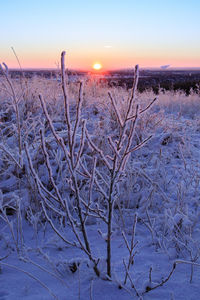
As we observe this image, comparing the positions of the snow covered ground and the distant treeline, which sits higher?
the distant treeline

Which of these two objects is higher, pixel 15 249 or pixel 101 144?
pixel 101 144

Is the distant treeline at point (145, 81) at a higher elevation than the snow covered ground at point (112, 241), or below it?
higher

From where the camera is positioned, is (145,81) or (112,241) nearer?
(112,241)

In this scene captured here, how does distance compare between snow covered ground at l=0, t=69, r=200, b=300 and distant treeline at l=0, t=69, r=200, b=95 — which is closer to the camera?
snow covered ground at l=0, t=69, r=200, b=300

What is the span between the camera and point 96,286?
1603 millimetres

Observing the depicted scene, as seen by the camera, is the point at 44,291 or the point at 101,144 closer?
the point at 44,291

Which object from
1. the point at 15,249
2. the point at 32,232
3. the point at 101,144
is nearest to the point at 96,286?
the point at 15,249

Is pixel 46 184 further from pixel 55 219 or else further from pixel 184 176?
pixel 184 176

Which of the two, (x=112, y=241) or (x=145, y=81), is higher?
(x=145, y=81)

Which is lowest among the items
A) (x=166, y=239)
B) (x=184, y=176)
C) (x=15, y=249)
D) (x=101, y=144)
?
(x=15, y=249)

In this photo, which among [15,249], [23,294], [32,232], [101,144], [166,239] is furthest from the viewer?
[101,144]

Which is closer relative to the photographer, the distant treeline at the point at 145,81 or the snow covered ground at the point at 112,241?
the snow covered ground at the point at 112,241

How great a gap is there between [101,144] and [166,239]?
1.66 m

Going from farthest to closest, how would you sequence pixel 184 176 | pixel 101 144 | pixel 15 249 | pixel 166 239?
pixel 101 144 < pixel 184 176 < pixel 15 249 < pixel 166 239
